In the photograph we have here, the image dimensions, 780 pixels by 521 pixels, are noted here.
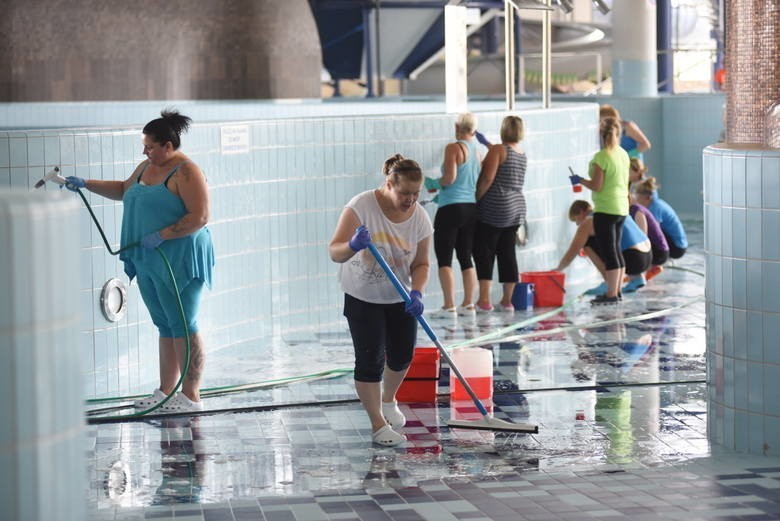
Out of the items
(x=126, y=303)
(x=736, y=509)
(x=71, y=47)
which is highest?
(x=71, y=47)

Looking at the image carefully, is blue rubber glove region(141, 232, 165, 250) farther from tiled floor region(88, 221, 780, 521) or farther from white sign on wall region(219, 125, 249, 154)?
white sign on wall region(219, 125, 249, 154)

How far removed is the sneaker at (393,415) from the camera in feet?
25.0

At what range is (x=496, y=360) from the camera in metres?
9.61

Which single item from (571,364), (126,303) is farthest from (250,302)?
(571,364)

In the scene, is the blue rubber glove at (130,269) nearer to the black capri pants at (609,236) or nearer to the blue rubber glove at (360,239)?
the blue rubber glove at (360,239)

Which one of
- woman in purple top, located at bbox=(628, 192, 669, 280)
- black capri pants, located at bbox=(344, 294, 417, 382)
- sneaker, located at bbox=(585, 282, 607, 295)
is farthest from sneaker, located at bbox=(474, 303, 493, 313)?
black capri pants, located at bbox=(344, 294, 417, 382)

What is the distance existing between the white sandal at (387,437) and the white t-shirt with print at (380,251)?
2.09ft

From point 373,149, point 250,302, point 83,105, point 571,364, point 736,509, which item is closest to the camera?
point 736,509

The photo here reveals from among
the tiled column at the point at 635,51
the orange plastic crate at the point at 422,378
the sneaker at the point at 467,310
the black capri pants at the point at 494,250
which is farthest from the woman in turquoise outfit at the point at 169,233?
the tiled column at the point at 635,51

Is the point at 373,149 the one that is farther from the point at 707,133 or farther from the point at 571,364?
the point at 707,133

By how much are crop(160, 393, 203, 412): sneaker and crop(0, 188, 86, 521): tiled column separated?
3.96 metres

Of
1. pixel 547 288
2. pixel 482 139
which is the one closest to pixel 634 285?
pixel 547 288

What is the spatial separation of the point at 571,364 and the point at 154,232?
301 cm

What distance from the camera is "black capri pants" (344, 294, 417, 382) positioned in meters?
7.17
